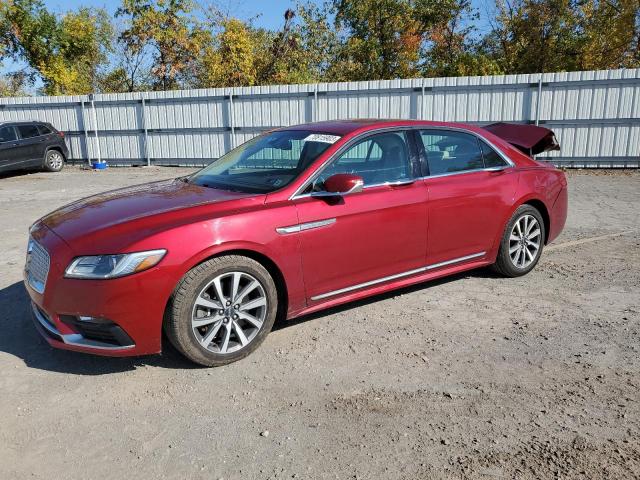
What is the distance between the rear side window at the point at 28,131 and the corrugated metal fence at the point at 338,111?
203 centimetres

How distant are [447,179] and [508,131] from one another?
2319 millimetres

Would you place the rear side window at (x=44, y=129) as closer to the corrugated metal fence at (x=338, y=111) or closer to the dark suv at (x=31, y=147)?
the dark suv at (x=31, y=147)

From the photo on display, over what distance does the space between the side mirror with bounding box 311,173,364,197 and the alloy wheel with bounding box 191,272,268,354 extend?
2.70 ft

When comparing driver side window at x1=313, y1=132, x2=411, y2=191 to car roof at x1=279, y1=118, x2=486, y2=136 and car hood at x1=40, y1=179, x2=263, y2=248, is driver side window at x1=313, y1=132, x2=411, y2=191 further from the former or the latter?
car hood at x1=40, y1=179, x2=263, y2=248

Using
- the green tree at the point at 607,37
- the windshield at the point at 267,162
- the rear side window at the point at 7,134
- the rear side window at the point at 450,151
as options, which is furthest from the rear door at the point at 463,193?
the green tree at the point at 607,37

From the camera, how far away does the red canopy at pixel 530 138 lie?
19.6ft

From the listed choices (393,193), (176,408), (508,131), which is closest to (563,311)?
(393,193)

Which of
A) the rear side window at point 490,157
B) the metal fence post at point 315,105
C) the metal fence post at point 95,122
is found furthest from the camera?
the metal fence post at point 95,122

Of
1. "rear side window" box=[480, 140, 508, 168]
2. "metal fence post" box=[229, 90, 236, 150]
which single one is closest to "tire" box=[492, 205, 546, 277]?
"rear side window" box=[480, 140, 508, 168]

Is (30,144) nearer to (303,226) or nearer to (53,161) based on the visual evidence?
(53,161)

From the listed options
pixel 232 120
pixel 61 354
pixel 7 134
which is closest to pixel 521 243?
pixel 61 354

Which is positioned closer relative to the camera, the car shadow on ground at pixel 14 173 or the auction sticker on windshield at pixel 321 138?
the auction sticker on windshield at pixel 321 138

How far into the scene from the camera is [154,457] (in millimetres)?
2605

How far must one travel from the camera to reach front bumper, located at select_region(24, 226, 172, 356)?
122 inches
